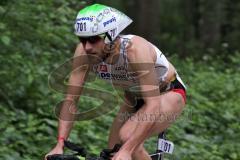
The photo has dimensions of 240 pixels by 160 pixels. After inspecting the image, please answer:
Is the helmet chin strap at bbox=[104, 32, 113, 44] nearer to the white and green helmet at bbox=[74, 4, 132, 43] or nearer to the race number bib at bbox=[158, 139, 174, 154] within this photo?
the white and green helmet at bbox=[74, 4, 132, 43]

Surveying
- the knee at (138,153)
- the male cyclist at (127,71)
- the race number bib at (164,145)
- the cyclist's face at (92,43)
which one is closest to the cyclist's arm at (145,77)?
the male cyclist at (127,71)

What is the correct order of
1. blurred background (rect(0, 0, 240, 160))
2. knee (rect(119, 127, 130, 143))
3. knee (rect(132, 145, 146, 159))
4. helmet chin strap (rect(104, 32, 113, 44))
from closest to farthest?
helmet chin strap (rect(104, 32, 113, 44))
knee (rect(119, 127, 130, 143))
knee (rect(132, 145, 146, 159))
blurred background (rect(0, 0, 240, 160))

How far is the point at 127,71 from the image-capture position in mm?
4840

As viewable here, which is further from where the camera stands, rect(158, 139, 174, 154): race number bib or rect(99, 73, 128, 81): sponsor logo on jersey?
rect(158, 139, 174, 154): race number bib

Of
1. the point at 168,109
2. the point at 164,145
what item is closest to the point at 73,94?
the point at 168,109

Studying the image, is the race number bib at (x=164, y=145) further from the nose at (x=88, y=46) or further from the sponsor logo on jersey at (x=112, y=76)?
the nose at (x=88, y=46)

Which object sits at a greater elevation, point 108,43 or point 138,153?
point 108,43


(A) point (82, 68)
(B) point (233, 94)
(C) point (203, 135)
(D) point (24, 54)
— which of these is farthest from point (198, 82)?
(A) point (82, 68)

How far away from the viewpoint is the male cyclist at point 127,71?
444 cm

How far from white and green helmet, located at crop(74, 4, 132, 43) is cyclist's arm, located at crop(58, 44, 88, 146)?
0.44 meters

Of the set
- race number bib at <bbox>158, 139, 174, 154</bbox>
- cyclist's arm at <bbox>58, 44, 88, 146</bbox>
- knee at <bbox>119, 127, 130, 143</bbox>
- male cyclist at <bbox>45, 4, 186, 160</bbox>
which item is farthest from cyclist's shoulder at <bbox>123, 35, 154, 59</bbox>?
race number bib at <bbox>158, 139, 174, 154</bbox>

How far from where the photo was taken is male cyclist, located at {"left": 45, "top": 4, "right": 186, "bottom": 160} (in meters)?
A: 4.44

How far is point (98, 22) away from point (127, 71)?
55 cm

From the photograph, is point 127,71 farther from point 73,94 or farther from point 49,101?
point 49,101
